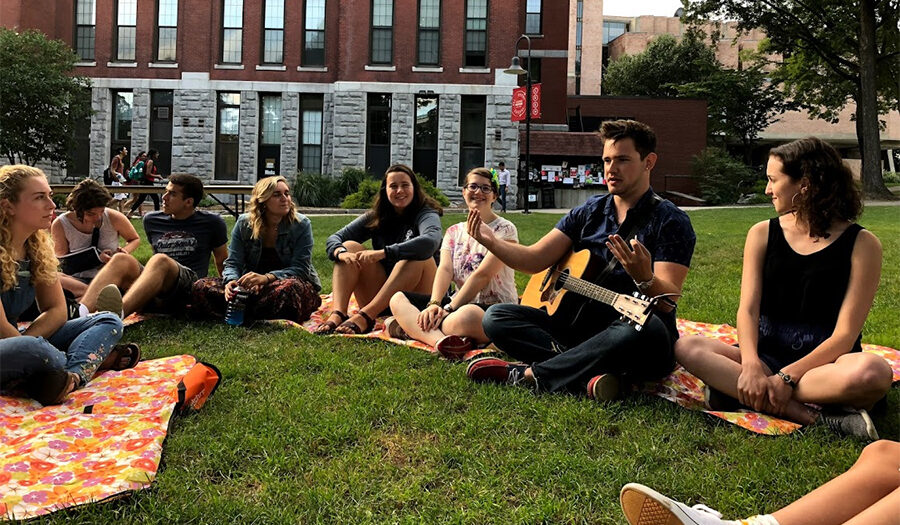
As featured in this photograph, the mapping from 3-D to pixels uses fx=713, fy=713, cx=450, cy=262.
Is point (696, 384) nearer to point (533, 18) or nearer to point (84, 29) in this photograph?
point (84, 29)

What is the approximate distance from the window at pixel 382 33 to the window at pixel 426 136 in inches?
75.1

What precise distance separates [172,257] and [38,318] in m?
2.51

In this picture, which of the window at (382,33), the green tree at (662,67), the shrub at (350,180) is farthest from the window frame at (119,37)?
the green tree at (662,67)

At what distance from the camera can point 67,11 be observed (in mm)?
25406

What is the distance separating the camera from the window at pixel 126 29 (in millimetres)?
25234

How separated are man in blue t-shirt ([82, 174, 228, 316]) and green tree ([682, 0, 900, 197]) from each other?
947 inches

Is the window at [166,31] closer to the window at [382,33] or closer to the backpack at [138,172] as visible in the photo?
the window at [382,33]

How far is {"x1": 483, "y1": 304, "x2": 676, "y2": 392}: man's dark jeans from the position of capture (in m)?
3.68

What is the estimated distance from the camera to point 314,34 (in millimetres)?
26062

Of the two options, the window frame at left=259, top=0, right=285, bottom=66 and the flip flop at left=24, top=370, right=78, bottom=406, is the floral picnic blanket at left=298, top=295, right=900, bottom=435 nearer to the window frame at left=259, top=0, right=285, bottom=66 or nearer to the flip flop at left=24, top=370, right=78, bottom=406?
the flip flop at left=24, top=370, right=78, bottom=406

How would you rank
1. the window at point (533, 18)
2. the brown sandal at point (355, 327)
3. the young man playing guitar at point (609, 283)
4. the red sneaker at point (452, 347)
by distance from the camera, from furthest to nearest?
the window at point (533, 18) → the brown sandal at point (355, 327) → the red sneaker at point (452, 347) → the young man playing guitar at point (609, 283)

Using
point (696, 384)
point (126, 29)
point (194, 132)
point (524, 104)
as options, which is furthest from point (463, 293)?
point (126, 29)

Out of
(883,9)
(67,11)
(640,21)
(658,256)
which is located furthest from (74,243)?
(640,21)

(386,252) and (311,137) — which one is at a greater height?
(311,137)
